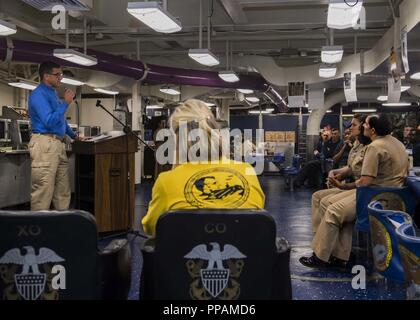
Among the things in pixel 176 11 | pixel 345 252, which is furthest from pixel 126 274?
pixel 176 11

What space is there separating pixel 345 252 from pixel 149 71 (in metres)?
6.31

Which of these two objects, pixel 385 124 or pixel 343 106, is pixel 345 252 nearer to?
pixel 385 124

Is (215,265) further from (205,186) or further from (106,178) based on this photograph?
(106,178)

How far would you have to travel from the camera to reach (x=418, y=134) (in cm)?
610

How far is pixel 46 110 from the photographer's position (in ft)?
13.5

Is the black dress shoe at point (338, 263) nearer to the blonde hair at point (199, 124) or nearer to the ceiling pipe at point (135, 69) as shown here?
the blonde hair at point (199, 124)

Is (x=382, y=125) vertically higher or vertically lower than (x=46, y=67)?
lower

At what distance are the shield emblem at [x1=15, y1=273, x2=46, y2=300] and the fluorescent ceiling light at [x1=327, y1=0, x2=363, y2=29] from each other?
12.8 feet

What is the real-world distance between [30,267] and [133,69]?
24.2 feet

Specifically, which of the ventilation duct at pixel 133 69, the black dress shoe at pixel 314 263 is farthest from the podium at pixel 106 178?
the ventilation duct at pixel 133 69

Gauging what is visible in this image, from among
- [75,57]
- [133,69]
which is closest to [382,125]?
[75,57]

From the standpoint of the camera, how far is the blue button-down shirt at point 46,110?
4094 millimetres

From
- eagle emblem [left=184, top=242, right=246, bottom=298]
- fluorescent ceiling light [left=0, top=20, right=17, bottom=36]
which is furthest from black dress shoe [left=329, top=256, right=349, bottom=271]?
fluorescent ceiling light [left=0, top=20, right=17, bottom=36]

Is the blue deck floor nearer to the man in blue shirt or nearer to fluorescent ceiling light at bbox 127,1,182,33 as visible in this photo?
the man in blue shirt
